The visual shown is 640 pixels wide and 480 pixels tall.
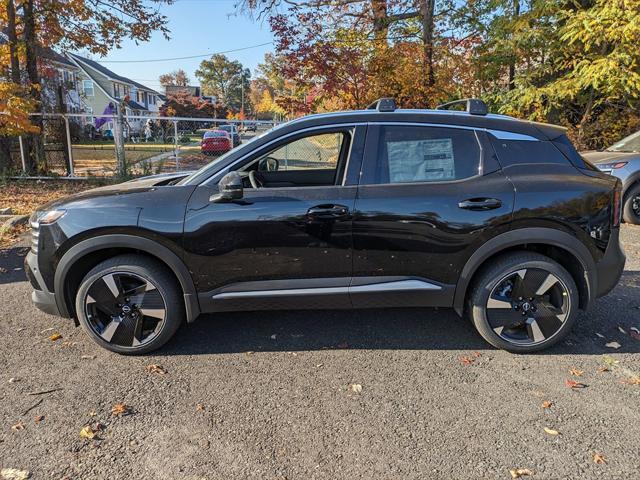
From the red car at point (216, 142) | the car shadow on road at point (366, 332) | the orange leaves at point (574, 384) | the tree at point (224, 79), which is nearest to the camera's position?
the orange leaves at point (574, 384)

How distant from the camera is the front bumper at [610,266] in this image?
3.46m

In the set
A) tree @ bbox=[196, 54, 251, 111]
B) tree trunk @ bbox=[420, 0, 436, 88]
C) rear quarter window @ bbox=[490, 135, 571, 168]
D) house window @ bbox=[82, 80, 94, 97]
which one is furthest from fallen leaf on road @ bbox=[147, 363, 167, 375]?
tree @ bbox=[196, 54, 251, 111]

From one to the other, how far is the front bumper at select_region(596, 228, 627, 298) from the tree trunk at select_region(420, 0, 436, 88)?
27.4 feet

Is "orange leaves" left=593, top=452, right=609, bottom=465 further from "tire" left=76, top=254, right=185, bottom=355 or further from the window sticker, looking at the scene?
"tire" left=76, top=254, right=185, bottom=355

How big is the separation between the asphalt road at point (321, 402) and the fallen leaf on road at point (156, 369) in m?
0.06

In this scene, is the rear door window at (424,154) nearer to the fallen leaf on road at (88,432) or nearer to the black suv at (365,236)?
the black suv at (365,236)

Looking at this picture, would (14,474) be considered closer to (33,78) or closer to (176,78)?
(33,78)

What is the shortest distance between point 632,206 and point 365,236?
21.6 ft

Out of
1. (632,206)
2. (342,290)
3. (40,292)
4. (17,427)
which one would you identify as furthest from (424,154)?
(632,206)

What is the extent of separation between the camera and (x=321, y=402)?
2.94m

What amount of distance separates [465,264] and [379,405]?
123 centimetres

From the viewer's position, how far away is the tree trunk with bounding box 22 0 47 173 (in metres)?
11.0

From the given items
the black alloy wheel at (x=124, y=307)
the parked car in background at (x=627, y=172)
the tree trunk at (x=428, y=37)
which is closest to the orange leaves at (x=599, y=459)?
the black alloy wheel at (x=124, y=307)

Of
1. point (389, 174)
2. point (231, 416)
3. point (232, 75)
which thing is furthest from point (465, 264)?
point (232, 75)
